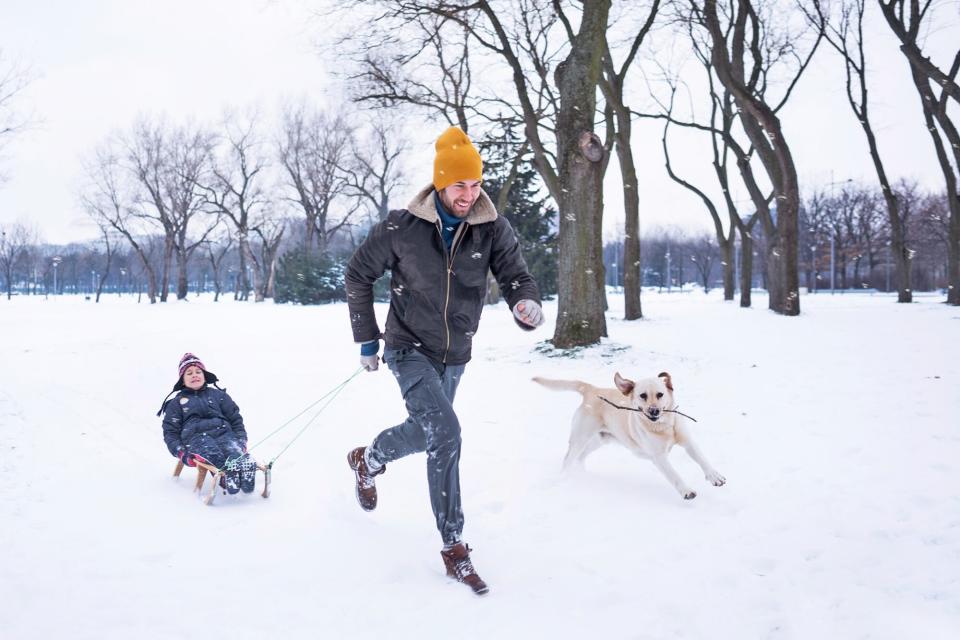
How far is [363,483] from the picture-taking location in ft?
13.4

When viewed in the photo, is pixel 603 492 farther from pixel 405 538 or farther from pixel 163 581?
pixel 163 581

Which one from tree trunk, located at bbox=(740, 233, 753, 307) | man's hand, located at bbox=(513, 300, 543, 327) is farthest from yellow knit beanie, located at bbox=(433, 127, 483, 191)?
tree trunk, located at bbox=(740, 233, 753, 307)

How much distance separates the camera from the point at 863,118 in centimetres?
2228

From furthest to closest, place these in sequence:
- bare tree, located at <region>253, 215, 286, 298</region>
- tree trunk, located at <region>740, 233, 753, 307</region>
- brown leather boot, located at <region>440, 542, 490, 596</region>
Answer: bare tree, located at <region>253, 215, 286, 298</region>, tree trunk, located at <region>740, 233, 753, 307</region>, brown leather boot, located at <region>440, 542, 490, 596</region>

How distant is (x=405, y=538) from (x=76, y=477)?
3002 mm

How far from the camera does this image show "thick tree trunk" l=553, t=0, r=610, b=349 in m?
9.97

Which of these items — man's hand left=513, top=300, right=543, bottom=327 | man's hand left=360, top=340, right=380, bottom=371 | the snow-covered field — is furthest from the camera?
man's hand left=360, top=340, right=380, bottom=371

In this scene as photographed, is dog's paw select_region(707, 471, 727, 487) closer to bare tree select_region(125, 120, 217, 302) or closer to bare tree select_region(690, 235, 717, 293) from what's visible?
bare tree select_region(125, 120, 217, 302)

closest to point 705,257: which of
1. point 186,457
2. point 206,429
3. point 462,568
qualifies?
point 206,429

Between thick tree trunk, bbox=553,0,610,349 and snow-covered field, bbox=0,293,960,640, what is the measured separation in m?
2.29

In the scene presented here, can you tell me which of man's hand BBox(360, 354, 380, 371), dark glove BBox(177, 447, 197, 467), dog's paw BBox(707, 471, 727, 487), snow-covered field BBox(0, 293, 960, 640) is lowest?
snow-covered field BBox(0, 293, 960, 640)

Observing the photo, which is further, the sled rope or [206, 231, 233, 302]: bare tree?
[206, 231, 233, 302]: bare tree

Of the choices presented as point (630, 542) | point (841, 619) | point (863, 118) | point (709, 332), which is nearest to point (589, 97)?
point (709, 332)

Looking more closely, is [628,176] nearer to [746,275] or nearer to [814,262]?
[746,275]
